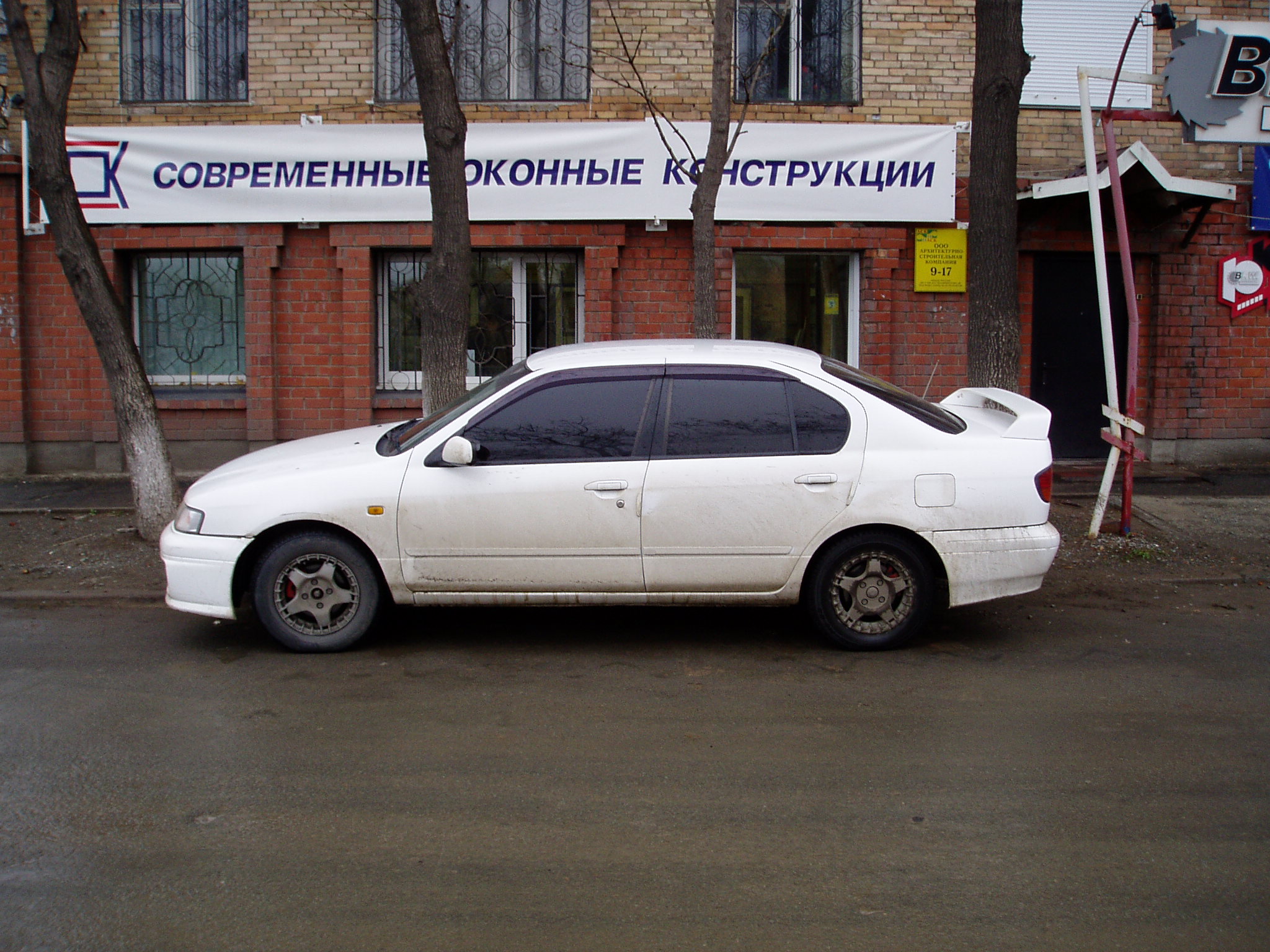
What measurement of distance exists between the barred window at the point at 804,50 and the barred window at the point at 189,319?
19.4ft

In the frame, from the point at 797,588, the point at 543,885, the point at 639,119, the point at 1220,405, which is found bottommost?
the point at 543,885

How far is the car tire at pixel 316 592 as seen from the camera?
19.5 feet

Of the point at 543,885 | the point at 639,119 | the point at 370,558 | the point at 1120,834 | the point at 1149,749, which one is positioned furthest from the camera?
the point at 639,119

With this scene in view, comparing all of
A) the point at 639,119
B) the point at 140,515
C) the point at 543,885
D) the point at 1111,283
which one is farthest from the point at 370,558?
the point at 1111,283

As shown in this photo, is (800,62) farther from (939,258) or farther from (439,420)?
(439,420)

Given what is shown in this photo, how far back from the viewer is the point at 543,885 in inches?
139

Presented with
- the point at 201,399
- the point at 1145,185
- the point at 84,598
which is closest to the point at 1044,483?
the point at 84,598

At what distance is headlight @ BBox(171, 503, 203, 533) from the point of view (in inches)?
234

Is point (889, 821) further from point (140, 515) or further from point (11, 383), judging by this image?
point (11, 383)

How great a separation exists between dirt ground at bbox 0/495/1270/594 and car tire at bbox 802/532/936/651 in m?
2.01

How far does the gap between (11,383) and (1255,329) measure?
43.2 feet

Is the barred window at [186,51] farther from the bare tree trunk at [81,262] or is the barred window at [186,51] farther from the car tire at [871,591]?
the car tire at [871,591]

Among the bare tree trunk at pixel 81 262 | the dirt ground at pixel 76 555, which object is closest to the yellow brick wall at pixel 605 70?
the bare tree trunk at pixel 81 262

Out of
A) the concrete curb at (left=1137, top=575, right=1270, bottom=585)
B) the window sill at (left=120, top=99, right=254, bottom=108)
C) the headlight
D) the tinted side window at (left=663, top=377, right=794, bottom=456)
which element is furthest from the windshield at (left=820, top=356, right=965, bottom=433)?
the window sill at (left=120, top=99, right=254, bottom=108)
